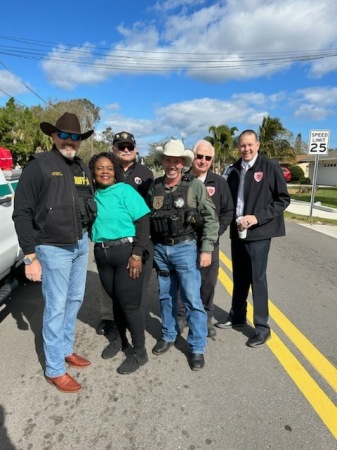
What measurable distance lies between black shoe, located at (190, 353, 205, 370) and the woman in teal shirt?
1.68ft

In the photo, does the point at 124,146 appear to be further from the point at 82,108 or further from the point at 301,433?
the point at 82,108

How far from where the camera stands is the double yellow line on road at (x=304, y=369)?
8.29 ft

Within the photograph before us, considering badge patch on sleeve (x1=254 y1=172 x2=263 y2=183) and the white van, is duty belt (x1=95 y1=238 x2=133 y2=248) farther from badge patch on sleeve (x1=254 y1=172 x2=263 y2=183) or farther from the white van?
the white van

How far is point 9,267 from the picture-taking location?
4152 mm

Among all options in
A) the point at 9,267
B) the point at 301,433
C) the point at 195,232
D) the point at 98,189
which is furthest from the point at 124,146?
the point at 301,433

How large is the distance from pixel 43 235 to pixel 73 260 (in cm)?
37

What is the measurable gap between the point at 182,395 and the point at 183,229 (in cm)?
Answer: 132

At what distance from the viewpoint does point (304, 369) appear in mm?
Result: 3035

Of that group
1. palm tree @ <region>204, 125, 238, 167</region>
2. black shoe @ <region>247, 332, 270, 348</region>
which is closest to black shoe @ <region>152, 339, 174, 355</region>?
black shoe @ <region>247, 332, 270, 348</region>

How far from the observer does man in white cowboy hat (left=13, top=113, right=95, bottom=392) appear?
2596 mm

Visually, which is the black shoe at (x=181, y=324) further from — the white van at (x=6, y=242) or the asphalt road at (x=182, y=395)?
the white van at (x=6, y=242)

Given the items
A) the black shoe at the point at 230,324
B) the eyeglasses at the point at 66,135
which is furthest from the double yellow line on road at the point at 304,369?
the eyeglasses at the point at 66,135

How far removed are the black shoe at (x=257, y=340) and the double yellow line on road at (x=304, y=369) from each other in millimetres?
57

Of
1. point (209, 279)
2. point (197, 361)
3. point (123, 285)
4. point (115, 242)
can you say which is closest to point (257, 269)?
point (209, 279)
